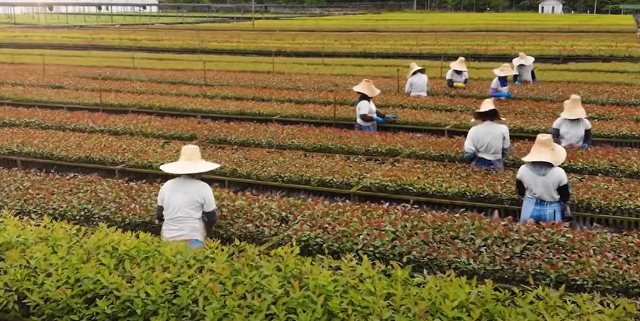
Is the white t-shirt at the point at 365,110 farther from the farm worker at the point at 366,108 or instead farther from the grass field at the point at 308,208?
the grass field at the point at 308,208

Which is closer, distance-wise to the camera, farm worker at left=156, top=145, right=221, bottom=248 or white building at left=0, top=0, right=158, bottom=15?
farm worker at left=156, top=145, right=221, bottom=248

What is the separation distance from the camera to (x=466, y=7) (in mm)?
87062

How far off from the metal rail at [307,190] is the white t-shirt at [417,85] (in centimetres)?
933

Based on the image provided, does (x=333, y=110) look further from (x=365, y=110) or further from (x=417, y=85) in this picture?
(x=417, y=85)

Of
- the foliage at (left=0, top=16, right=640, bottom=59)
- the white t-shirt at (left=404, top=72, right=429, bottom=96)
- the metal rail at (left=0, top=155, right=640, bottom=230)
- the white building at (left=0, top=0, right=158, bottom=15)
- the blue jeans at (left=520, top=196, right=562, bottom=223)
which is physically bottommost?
the metal rail at (left=0, top=155, right=640, bottom=230)

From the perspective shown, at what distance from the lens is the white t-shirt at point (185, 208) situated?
760 cm

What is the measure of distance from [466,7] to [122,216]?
275 ft

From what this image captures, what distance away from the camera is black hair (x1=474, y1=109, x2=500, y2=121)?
34.7 ft

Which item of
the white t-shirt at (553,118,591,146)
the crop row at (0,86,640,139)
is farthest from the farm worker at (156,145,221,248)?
the crop row at (0,86,640,139)

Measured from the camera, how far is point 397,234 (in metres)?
7.78

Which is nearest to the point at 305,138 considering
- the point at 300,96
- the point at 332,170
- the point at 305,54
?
the point at 332,170

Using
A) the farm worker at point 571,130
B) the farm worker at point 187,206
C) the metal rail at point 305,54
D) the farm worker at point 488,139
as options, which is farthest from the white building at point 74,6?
the farm worker at point 187,206

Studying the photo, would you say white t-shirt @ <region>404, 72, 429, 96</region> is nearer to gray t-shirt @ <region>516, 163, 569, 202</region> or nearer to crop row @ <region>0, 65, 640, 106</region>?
crop row @ <region>0, 65, 640, 106</region>

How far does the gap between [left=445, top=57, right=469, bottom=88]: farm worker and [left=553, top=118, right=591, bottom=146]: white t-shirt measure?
8526 millimetres
